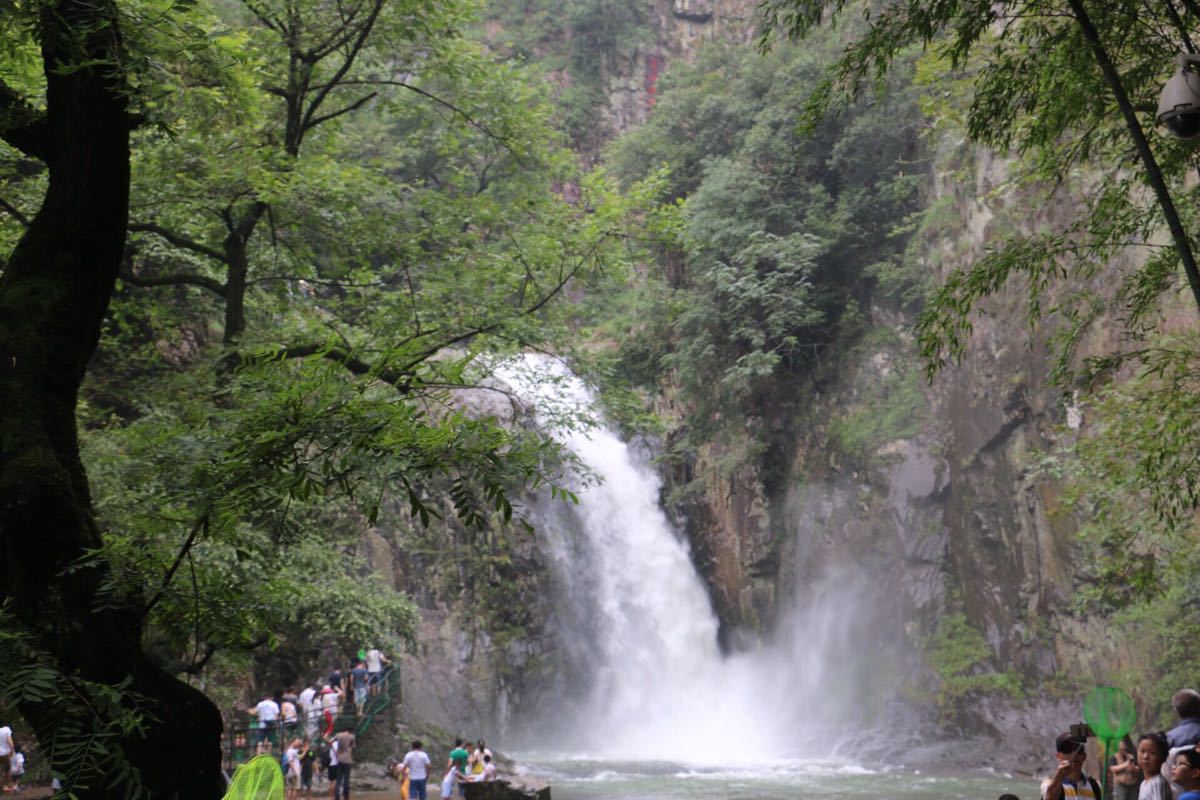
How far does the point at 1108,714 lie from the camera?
16.4ft

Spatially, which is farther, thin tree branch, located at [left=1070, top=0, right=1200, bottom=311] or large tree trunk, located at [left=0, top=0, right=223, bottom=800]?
thin tree branch, located at [left=1070, top=0, right=1200, bottom=311]

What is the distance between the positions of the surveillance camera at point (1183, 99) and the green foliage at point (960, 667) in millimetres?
16116

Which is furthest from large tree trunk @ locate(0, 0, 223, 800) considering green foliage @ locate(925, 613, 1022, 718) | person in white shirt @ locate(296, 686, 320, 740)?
green foliage @ locate(925, 613, 1022, 718)

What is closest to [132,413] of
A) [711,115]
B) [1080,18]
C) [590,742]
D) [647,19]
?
[590,742]

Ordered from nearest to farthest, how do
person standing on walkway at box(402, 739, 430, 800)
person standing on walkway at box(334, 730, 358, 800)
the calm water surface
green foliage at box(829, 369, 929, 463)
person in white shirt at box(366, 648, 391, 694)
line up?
person standing on walkway at box(402, 739, 430, 800), person standing on walkway at box(334, 730, 358, 800), the calm water surface, person in white shirt at box(366, 648, 391, 694), green foliage at box(829, 369, 929, 463)

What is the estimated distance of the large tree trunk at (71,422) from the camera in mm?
3404

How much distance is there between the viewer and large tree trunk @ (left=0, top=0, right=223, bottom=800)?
134 inches

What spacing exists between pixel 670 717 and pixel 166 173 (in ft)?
61.6

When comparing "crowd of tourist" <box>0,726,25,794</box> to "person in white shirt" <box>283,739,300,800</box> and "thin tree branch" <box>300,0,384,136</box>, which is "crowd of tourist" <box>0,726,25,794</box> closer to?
"person in white shirt" <box>283,739,300,800</box>

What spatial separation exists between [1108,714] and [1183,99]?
9.78 ft

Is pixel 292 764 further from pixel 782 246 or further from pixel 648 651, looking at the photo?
pixel 782 246

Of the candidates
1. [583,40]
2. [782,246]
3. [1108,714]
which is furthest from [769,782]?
[583,40]

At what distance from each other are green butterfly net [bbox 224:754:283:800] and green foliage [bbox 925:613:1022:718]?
1894 centimetres

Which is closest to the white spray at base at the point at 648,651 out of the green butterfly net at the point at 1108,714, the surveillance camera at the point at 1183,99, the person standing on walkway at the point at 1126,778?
the person standing on walkway at the point at 1126,778
